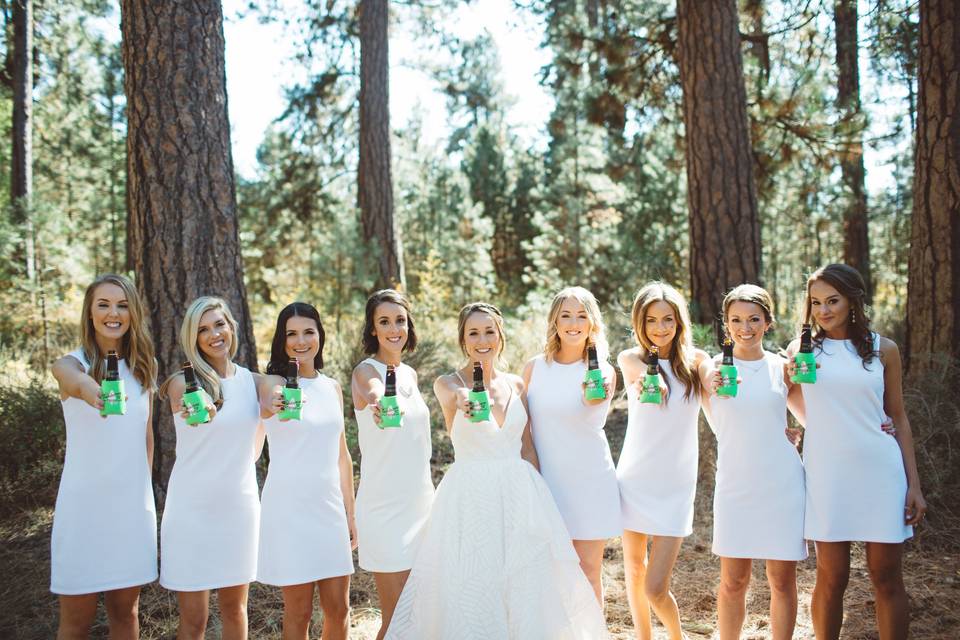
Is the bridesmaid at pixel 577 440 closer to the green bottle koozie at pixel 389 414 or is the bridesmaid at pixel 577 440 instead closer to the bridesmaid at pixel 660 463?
the bridesmaid at pixel 660 463

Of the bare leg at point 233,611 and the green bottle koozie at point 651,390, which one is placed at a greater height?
the green bottle koozie at point 651,390

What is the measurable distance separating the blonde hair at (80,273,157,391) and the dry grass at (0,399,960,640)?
1.86 meters

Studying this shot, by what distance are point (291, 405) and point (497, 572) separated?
4.50ft

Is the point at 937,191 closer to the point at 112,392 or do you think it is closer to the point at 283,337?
the point at 283,337

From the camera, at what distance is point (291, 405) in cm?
351

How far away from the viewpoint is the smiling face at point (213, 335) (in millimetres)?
3697

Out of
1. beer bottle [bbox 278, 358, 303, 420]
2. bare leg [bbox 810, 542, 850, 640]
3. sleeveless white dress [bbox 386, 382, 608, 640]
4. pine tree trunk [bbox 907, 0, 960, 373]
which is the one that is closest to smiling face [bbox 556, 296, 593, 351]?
sleeveless white dress [bbox 386, 382, 608, 640]

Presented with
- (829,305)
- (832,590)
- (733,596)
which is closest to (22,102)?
(829,305)

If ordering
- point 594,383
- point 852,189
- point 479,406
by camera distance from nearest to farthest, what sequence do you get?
point 479,406 → point 594,383 → point 852,189

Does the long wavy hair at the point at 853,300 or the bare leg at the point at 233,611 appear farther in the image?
the long wavy hair at the point at 853,300

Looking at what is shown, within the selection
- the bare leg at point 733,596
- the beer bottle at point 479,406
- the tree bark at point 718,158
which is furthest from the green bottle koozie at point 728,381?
the tree bark at point 718,158

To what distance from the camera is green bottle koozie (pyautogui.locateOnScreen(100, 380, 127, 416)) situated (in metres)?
3.33

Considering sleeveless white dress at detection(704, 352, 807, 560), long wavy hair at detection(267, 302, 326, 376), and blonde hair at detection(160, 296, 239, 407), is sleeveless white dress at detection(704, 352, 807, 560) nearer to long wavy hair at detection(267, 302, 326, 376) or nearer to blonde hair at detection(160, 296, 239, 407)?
long wavy hair at detection(267, 302, 326, 376)

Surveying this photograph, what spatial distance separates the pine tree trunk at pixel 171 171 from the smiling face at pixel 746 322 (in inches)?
146
